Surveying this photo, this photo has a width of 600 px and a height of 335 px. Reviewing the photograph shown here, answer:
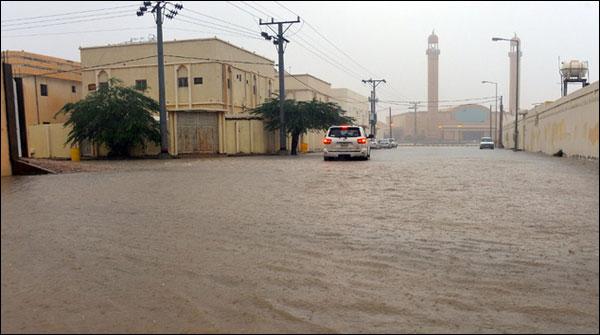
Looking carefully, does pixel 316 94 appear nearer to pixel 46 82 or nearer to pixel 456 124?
pixel 46 82

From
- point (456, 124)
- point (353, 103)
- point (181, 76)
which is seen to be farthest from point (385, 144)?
point (456, 124)

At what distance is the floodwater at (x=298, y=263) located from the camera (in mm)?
3311

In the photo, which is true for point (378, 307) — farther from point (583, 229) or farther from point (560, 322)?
point (583, 229)

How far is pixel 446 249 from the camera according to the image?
5062 millimetres

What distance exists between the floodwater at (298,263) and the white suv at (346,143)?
11734 millimetres

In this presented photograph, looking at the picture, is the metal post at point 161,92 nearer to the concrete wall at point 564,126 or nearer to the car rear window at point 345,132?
the car rear window at point 345,132

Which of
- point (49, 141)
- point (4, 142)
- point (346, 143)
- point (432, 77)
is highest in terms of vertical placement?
point (432, 77)

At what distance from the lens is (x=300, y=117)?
32625 millimetres

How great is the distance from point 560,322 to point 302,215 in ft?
12.7

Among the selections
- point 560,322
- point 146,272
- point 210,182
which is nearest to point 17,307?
point 146,272

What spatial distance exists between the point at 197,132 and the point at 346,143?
1240 cm

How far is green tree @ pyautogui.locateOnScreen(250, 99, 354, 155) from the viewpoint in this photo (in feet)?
107

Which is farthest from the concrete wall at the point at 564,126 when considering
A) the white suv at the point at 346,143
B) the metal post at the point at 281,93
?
the metal post at the point at 281,93

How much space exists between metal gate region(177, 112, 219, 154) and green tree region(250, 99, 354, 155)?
472 centimetres
